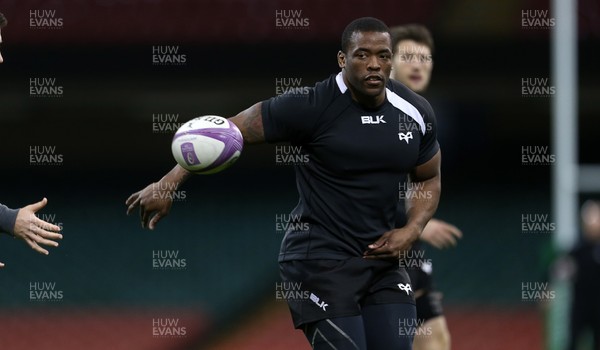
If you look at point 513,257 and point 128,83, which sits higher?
point 128,83

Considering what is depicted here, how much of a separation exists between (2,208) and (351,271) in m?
1.72

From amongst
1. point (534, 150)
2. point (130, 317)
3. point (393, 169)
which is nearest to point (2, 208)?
point (393, 169)

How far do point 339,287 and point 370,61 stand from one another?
106 centimetres

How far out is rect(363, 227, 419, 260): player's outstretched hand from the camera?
17.7 feet

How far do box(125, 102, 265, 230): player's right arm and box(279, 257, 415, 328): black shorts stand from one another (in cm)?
65

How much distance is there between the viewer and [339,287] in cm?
532

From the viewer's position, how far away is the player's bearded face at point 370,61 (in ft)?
17.4

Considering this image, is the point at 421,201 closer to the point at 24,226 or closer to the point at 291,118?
the point at 291,118

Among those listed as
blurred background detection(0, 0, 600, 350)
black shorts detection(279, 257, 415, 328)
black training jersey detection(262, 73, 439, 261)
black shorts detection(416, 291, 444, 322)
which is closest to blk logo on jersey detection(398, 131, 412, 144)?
black training jersey detection(262, 73, 439, 261)

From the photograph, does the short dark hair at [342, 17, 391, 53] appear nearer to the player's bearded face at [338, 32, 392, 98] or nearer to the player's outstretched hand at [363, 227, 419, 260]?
the player's bearded face at [338, 32, 392, 98]

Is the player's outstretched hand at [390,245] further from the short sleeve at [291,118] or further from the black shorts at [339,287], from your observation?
the short sleeve at [291,118]

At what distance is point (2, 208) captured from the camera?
554 cm

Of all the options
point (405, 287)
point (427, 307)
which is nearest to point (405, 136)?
point (405, 287)

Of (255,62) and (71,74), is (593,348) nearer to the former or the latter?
(255,62)
